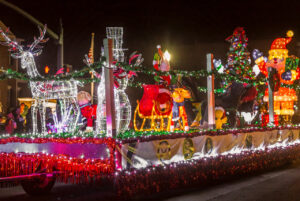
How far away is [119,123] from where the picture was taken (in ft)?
33.0

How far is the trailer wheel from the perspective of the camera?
9.35 meters

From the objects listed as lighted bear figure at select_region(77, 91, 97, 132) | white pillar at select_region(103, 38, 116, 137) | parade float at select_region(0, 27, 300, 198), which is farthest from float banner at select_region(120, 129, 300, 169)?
lighted bear figure at select_region(77, 91, 97, 132)

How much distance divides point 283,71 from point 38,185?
1165 centimetres

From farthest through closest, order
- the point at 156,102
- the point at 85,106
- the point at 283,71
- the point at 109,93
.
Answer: the point at 283,71
the point at 85,106
the point at 156,102
the point at 109,93

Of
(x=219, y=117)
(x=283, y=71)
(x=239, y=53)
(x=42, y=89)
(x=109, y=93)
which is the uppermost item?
(x=239, y=53)

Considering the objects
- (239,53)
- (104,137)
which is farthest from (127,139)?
(239,53)

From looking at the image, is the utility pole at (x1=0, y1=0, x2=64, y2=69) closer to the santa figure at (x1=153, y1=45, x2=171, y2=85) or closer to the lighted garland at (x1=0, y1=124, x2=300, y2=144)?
the santa figure at (x1=153, y1=45, x2=171, y2=85)

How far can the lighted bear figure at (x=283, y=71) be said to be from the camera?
53.9 feet

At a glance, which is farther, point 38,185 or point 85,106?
point 85,106

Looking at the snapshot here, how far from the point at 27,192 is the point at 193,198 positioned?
4126mm

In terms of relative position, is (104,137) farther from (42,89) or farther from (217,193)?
(42,89)

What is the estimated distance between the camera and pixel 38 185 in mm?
9367

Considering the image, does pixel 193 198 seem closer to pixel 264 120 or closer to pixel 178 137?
pixel 178 137

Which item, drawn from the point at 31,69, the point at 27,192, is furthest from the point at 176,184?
the point at 31,69
